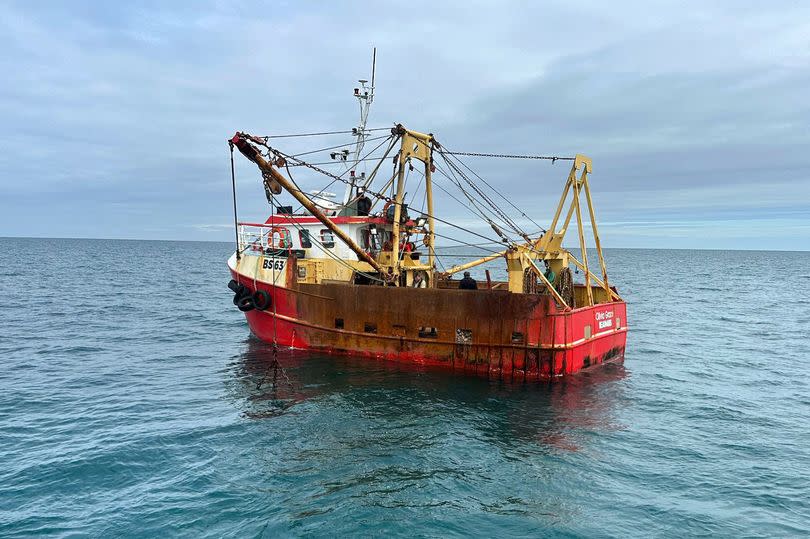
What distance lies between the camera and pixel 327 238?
64.7 ft

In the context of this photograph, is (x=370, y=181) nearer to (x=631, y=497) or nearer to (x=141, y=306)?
(x=631, y=497)

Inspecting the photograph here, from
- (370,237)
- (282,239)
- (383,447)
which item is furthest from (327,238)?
(383,447)

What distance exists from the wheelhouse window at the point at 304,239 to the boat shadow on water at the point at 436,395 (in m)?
4.54

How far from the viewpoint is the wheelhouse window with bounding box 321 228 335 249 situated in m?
19.7

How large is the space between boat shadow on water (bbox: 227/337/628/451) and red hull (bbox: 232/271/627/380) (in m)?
0.32

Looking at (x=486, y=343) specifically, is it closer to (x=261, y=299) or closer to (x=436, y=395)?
(x=436, y=395)

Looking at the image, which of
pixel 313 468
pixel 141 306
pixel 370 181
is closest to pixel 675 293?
pixel 370 181

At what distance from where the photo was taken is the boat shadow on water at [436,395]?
40.2 ft

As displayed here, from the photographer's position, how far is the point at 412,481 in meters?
9.27

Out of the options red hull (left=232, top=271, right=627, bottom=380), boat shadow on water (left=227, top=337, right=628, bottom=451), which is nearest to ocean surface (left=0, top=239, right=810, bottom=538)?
boat shadow on water (left=227, top=337, right=628, bottom=451)

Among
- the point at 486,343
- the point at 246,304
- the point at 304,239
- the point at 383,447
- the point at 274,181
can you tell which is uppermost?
the point at 274,181

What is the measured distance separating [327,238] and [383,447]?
415 inches

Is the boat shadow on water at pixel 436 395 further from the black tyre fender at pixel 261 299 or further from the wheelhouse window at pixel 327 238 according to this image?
the wheelhouse window at pixel 327 238

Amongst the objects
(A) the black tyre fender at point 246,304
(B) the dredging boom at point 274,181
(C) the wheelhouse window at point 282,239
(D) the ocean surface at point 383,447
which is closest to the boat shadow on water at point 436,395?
(D) the ocean surface at point 383,447
